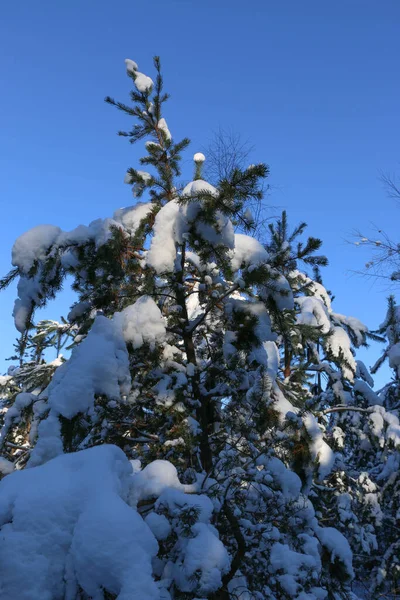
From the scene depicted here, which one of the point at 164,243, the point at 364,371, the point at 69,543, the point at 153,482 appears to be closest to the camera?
the point at 69,543

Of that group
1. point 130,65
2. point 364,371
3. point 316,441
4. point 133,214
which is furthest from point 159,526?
point 364,371

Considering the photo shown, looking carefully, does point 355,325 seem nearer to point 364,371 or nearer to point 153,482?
point 364,371

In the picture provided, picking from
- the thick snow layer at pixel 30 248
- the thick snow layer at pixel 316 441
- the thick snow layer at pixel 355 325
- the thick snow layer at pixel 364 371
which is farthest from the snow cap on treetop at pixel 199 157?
the thick snow layer at pixel 364 371

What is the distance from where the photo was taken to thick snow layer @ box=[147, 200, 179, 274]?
423 cm

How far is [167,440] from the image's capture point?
4559 millimetres

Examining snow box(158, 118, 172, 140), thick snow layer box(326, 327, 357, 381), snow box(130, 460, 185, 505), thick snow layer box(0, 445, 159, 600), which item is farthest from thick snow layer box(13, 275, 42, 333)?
thick snow layer box(326, 327, 357, 381)

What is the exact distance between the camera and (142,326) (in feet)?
14.5

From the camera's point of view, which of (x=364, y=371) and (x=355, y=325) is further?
(x=364, y=371)

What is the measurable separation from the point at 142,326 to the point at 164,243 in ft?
2.82

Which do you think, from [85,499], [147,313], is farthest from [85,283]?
[85,499]

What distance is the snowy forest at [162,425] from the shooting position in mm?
2205

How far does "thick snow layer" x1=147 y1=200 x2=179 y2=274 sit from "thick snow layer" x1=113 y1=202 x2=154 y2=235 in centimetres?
86

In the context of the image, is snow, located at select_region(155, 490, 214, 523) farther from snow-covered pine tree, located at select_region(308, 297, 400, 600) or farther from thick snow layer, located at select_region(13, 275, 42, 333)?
snow-covered pine tree, located at select_region(308, 297, 400, 600)

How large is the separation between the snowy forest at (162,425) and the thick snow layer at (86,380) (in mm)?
13
